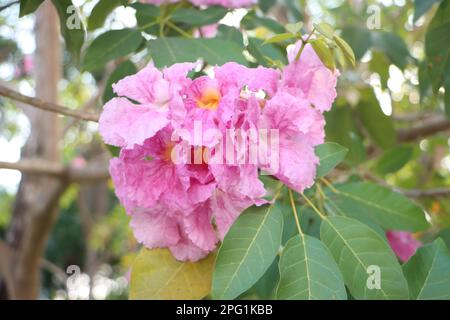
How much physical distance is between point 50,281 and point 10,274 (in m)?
6.79

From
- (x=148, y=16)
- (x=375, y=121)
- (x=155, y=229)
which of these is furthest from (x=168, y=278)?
(x=375, y=121)

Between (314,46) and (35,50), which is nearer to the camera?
(314,46)

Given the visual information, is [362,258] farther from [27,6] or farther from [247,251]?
[27,6]

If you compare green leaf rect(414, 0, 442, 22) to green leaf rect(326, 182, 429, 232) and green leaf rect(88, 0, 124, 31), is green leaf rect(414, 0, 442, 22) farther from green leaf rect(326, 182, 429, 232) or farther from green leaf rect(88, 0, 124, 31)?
green leaf rect(88, 0, 124, 31)

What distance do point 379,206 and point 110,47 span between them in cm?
57

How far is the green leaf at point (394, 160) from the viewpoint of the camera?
5.21ft

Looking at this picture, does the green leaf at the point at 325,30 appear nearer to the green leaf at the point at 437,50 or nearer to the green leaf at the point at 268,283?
the green leaf at the point at 437,50

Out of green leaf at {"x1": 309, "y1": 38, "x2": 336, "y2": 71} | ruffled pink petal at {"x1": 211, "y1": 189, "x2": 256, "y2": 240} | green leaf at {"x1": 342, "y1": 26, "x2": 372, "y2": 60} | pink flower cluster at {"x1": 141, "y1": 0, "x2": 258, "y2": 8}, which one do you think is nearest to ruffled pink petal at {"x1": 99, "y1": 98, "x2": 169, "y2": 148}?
ruffled pink petal at {"x1": 211, "y1": 189, "x2": 256, "y2": 240}

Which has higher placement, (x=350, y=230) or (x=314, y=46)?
(x=314, y=46)

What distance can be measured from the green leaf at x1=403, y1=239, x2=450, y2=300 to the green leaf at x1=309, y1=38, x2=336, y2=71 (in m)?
0.30

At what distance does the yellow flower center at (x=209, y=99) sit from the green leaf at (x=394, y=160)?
36.7 inches

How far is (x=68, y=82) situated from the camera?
4.80 m
